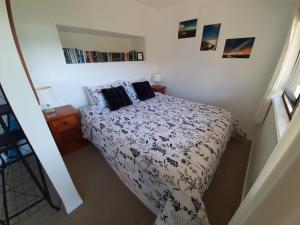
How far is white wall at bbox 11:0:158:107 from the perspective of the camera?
177 centimetres

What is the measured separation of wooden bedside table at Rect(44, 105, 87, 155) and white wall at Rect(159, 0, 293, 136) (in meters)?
2.47

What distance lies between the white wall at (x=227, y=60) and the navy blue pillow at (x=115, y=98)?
1623 mm

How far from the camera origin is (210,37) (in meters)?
2.59

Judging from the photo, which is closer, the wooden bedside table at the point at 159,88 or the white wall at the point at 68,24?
the white wall at the point at 68,24

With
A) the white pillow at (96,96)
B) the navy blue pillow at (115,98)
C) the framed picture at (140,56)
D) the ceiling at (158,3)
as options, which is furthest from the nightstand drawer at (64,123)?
the ceiling at (158,3)

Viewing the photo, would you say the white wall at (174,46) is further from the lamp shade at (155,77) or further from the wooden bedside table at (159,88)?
the wooden bedside table at (159,88)

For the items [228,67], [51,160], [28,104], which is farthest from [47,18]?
[228,67]

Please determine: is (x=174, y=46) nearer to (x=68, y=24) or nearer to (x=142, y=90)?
(x=142, y=90)

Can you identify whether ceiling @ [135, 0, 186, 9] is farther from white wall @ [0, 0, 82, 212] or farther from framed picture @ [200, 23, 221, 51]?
white wall @ [0, 0, 82, 212]

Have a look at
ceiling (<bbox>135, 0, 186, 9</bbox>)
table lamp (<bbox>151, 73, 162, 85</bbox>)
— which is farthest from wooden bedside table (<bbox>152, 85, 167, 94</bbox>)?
ceiling (<bbox>135, 0, 186, 9</bbox>)

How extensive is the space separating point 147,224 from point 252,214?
3.38 ft

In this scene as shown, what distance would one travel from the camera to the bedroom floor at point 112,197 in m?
1.29

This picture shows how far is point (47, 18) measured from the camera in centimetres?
186

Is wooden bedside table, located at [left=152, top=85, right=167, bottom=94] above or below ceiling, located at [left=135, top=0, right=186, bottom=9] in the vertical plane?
below
